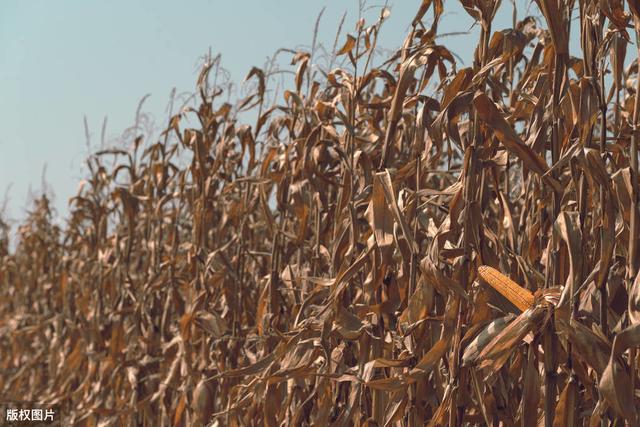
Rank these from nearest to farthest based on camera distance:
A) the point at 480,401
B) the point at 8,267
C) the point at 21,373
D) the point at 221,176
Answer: the point at 480,401 < the point at 221,176 < the point at 21,373 < the point at 8,267

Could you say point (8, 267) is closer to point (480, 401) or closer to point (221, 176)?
point (221, 176)

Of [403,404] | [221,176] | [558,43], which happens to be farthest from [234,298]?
[558,43]

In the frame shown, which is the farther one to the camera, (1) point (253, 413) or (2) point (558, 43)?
(1) point (253, 413)

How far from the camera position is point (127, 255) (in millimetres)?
3330

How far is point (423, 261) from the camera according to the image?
1.43 metres

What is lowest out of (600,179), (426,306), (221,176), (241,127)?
(426,306)

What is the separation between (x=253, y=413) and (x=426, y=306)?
832 millimetres

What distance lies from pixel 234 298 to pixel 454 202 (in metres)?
1.32

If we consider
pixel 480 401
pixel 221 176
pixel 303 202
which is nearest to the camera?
pixel 480 401

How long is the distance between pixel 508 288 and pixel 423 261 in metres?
0.17

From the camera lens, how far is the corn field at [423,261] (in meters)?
1.30

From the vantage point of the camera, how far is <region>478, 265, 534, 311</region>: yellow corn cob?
129 cm

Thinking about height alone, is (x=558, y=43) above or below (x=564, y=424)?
above

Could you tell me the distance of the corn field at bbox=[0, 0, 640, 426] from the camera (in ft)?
4.25
